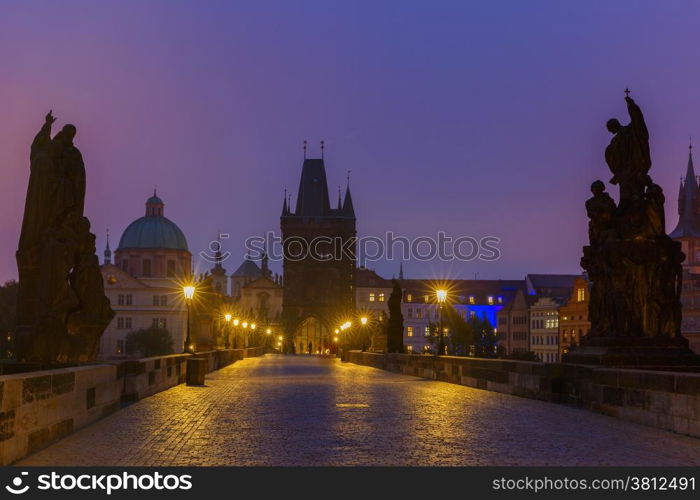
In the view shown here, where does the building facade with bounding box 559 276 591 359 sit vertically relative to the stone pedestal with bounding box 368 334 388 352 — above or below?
above

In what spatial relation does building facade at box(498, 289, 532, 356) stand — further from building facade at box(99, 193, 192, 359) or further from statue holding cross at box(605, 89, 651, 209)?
statue holding cross at box(605, 89, 651, 209)

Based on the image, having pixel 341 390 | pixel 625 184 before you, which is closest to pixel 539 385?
pixel 625 184

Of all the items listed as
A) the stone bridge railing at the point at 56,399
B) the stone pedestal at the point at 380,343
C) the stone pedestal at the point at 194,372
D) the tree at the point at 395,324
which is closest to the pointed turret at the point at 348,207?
the stone pedestal at the point at 380,343

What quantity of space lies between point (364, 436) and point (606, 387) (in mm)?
5075

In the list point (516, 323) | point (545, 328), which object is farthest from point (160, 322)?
point (545, 328)

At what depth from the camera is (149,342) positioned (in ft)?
414

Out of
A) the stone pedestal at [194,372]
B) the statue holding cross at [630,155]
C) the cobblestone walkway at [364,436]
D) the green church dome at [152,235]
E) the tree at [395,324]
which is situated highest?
the green church dome at [152,235]

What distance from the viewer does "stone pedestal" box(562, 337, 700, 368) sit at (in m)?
17.4

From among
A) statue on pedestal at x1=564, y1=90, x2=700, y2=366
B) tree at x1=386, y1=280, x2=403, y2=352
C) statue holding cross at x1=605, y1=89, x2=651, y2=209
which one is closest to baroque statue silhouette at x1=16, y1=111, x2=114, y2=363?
statue on pedestal at x1=564, y1=90, x2=700, y2=366

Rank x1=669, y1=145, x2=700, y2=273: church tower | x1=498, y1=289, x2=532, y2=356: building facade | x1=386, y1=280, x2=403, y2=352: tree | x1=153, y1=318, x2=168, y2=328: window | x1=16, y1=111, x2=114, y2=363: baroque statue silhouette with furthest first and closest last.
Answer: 1. x1=669, y1=145, x2=700, y2=273: church tower
2. x1=498, y1=289, x2=532, y2=356: building facade
3. x1=153, y1=318, x2=168, y2=328: window
4. x1=386, y1=280, x2=403, y2=352: tree
5. x1=16, y1=111, x2=114, y2=363: baroque statue silhouette

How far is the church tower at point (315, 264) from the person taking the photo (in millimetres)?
139625

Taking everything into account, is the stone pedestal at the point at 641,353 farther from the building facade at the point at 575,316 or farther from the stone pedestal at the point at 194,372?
the building facade at the point at 575,316

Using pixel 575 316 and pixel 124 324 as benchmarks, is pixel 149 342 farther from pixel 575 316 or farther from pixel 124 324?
pixel 575 316

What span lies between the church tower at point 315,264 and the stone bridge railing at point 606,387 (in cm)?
11143
